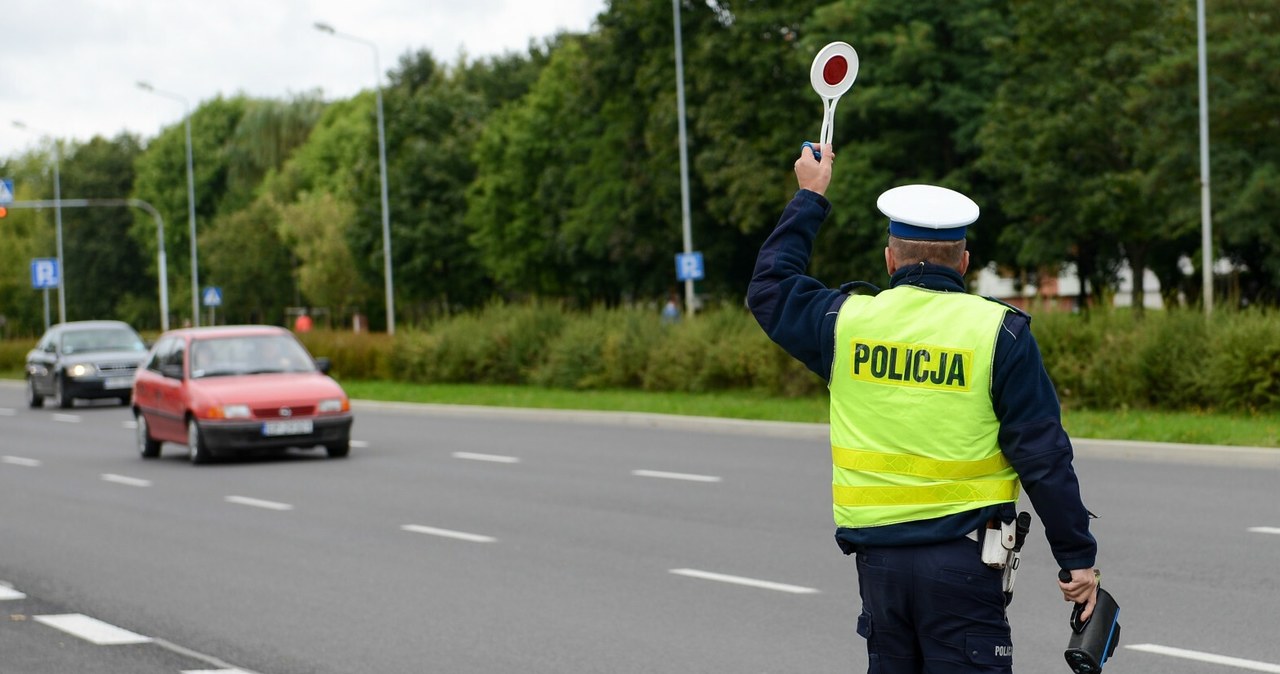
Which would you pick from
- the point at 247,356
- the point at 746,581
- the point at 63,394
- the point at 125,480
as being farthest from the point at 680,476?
the point at 63,394

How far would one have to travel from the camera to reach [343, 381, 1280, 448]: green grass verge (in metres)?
17.2

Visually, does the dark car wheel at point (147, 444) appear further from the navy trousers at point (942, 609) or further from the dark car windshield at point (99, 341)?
the navy trousers at point (942, 609)

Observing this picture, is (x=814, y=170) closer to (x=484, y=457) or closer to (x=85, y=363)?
(x=484, y=457)

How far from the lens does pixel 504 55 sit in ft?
281

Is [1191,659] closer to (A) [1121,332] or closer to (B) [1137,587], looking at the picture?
(B) [1137,587]

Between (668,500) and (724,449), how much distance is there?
16.9ft

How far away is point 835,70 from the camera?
181 inches

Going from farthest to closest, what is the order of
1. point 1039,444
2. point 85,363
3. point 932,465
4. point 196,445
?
point 85,363 < point 196,445 < point 932,465 < point 1039,444

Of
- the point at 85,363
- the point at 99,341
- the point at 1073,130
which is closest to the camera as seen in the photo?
the point at 85,363

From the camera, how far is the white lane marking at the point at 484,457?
18.3 metres

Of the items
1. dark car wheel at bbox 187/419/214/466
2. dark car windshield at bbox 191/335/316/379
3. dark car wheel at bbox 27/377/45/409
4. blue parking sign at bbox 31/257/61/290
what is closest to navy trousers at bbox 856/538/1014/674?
dark car wheel at bbox 187/419/214/466

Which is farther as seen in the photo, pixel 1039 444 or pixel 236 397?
pixel 236 397

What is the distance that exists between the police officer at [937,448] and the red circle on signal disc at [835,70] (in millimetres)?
552

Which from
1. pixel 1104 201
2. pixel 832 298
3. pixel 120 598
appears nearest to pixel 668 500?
pixel 120 598
